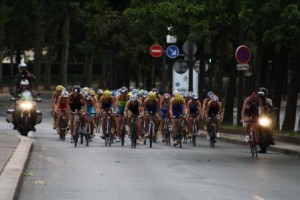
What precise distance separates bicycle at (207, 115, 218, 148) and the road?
1.98m

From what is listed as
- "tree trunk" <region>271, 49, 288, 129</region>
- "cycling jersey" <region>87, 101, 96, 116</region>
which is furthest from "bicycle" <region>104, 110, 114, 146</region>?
"tree trunk" <region>271, 49, 288, 129</region>

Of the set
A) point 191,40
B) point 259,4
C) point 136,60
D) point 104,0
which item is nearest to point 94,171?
point 259,4

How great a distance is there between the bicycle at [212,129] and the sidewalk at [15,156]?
182 cm

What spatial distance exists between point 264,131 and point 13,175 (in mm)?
11913

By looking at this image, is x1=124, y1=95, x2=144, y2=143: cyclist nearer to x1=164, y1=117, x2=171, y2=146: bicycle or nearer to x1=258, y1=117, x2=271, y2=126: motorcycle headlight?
x1=164, y1=117, x2=171, y2=146: bicycle

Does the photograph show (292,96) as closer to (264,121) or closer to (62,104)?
(62,104)

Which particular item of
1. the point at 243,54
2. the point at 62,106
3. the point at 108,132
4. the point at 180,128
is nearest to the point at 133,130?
the point at 108,132

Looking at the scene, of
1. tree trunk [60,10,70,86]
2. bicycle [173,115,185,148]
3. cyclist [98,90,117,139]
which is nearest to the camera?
bicycle [173,115,185,148]

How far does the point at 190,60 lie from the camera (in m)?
40.5

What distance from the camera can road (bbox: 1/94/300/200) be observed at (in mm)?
15094

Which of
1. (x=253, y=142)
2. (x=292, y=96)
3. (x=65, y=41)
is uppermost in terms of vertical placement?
(x=65, y=41)

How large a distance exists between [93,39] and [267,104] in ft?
158

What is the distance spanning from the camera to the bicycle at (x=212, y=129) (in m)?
29.8

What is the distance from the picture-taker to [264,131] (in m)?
26.2
